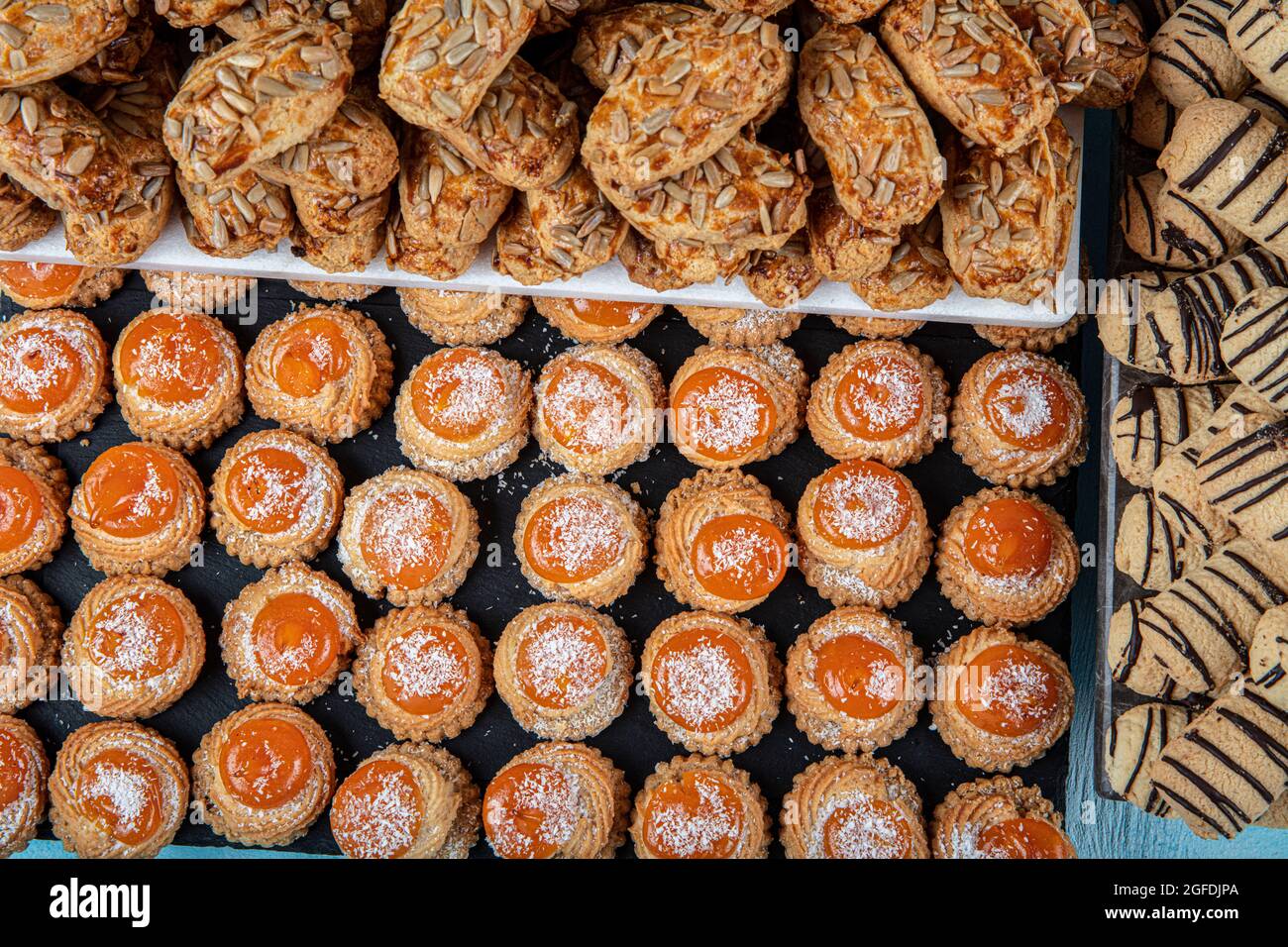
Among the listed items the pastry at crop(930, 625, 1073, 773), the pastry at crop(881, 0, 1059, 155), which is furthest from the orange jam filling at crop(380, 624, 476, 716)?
the pastry at crop(881, 0, 1059, 155)

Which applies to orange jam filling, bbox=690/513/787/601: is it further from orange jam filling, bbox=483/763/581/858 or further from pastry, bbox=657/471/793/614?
orange jam filling, bbox=483/763/581/858

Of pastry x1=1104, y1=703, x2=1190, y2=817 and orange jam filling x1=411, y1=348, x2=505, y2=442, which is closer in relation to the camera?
pastry x1=1104, y1=703, x2=1190, y2=817

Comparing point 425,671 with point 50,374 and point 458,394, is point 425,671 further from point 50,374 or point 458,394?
point 50,374

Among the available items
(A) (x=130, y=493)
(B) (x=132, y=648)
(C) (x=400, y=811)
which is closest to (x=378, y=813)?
(C) (x=400, y=811)

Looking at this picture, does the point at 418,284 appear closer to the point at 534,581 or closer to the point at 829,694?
the point at 534,581

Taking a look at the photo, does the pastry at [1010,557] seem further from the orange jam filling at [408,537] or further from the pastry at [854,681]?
the orange jam filling at [408,537]
